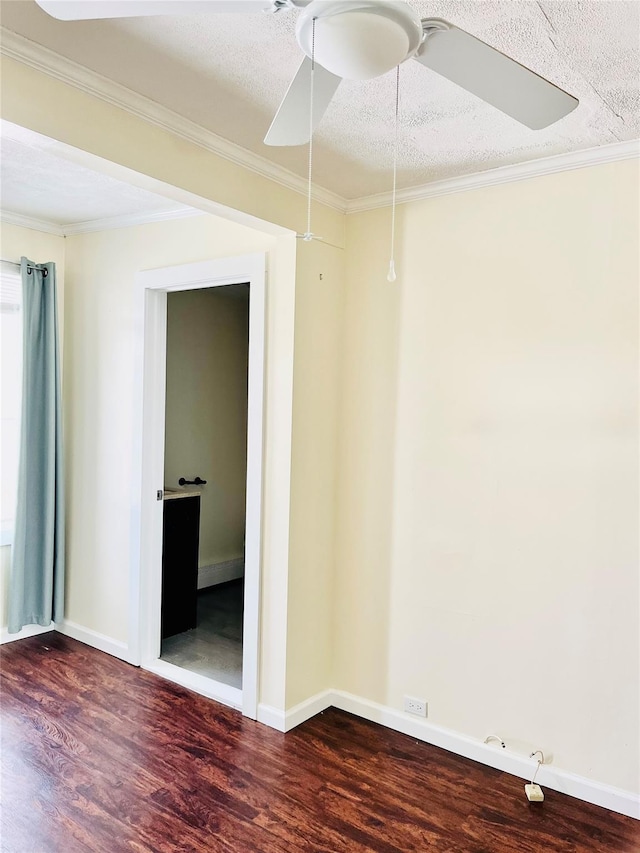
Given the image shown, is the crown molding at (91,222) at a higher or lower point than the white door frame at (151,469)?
higher

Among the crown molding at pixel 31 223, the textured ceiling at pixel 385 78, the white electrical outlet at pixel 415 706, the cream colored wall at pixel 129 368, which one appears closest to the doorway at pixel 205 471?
the cream colored wall at pixel 129 368

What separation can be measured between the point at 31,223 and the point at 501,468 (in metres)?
3.14

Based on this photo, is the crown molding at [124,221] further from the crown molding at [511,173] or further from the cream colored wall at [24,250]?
the crown molding at [511,173]

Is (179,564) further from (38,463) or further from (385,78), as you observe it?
(385,78)

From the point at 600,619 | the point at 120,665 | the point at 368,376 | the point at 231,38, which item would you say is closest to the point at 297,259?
the point at 368,376

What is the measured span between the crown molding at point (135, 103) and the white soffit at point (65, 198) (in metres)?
0.54

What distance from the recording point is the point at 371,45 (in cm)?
113

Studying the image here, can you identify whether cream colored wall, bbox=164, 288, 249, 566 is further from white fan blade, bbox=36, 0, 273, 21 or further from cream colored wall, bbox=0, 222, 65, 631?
white fan blade, bbox=36, 0, 273, 21

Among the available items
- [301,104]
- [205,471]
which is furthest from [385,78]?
[205,471]

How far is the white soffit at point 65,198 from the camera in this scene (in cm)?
281

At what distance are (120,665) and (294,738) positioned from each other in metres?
1.28

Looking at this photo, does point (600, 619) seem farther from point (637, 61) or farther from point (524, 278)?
point (637, 61)

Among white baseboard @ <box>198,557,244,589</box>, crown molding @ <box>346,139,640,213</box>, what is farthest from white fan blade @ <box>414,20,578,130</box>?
white baseboard @ <box>198,557,244,589</box>

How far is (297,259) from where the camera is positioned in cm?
288
